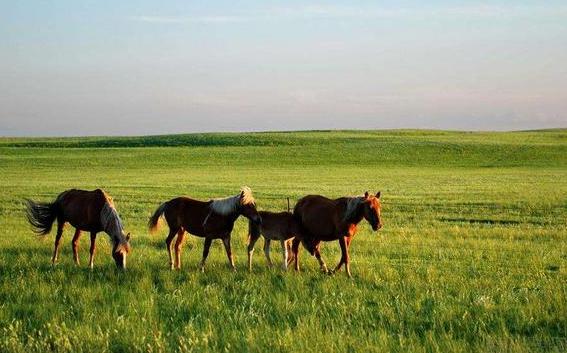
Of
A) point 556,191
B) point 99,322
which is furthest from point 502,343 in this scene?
point 556,191

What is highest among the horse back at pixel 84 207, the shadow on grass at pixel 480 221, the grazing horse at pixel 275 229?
the horse back at pixel 84 207

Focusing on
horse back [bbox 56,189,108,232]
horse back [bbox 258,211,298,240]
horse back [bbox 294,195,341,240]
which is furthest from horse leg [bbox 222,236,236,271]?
horse back [bbox 56,189,108,232]

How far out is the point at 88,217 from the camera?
11453 millimetres

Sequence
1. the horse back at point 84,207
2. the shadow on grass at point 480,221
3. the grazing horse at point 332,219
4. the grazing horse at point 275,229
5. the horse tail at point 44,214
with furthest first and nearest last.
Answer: the shadow on grass at point 480,221
the horse tail at point 44,214
the horse back at point 84,207
the grazing horse at point 275,229
the grazing horse at point 332,219

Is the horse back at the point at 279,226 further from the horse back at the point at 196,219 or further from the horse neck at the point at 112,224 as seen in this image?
the horse neck at the point at 112,224

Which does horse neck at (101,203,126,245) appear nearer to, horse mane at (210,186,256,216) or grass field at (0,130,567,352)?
grass field at (0,130,567,352)

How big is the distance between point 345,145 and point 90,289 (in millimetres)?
74847

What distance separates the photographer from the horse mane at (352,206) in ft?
34.7

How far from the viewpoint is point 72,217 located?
38.5 feet

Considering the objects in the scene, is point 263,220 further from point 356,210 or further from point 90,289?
point 90,289

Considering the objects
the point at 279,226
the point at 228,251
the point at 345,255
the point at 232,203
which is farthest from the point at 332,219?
the point at 228,251

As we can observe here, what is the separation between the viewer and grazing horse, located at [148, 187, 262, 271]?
10.9 m

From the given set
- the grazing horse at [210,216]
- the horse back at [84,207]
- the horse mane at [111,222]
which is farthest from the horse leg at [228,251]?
the horse back at [84,207]

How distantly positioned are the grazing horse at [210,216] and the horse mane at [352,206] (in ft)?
5.06
